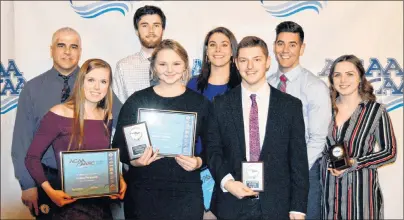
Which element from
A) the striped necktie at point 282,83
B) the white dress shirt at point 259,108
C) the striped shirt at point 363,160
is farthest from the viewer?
the striped necktie at point 282,83

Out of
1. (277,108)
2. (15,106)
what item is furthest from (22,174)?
(277,108)

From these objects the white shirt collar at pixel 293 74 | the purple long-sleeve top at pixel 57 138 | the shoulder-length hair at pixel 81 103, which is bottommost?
the purple long-sleeve top at pixel 57 138

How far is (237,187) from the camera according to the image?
2613mm

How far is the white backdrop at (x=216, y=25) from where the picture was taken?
12.3 ft

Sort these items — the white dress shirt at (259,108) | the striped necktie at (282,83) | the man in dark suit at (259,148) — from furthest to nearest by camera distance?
the striped necktie at (282,83) → the white dress shirt at (259,108) → the man in dark suit at (259,148)

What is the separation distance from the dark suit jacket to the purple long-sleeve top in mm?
853

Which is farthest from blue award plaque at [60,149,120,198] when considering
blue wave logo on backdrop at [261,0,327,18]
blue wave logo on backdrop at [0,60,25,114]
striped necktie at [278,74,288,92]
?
blue wave logo on backdrop at [261,0,327,18]

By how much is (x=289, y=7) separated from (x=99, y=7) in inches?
69.6

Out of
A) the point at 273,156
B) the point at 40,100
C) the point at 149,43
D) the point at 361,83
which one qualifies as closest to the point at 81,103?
the point at 40,100

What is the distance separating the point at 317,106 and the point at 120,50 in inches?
72.0

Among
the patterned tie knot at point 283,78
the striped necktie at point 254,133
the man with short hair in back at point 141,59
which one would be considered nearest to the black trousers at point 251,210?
the striped necktie at point 254,133

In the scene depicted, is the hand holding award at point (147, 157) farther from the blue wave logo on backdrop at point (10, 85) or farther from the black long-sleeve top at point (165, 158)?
the blue wave logo on backdrop at point (10, 85)

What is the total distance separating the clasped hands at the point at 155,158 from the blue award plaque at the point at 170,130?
6 centimetres

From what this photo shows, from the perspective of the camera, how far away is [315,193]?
10.9 ft
